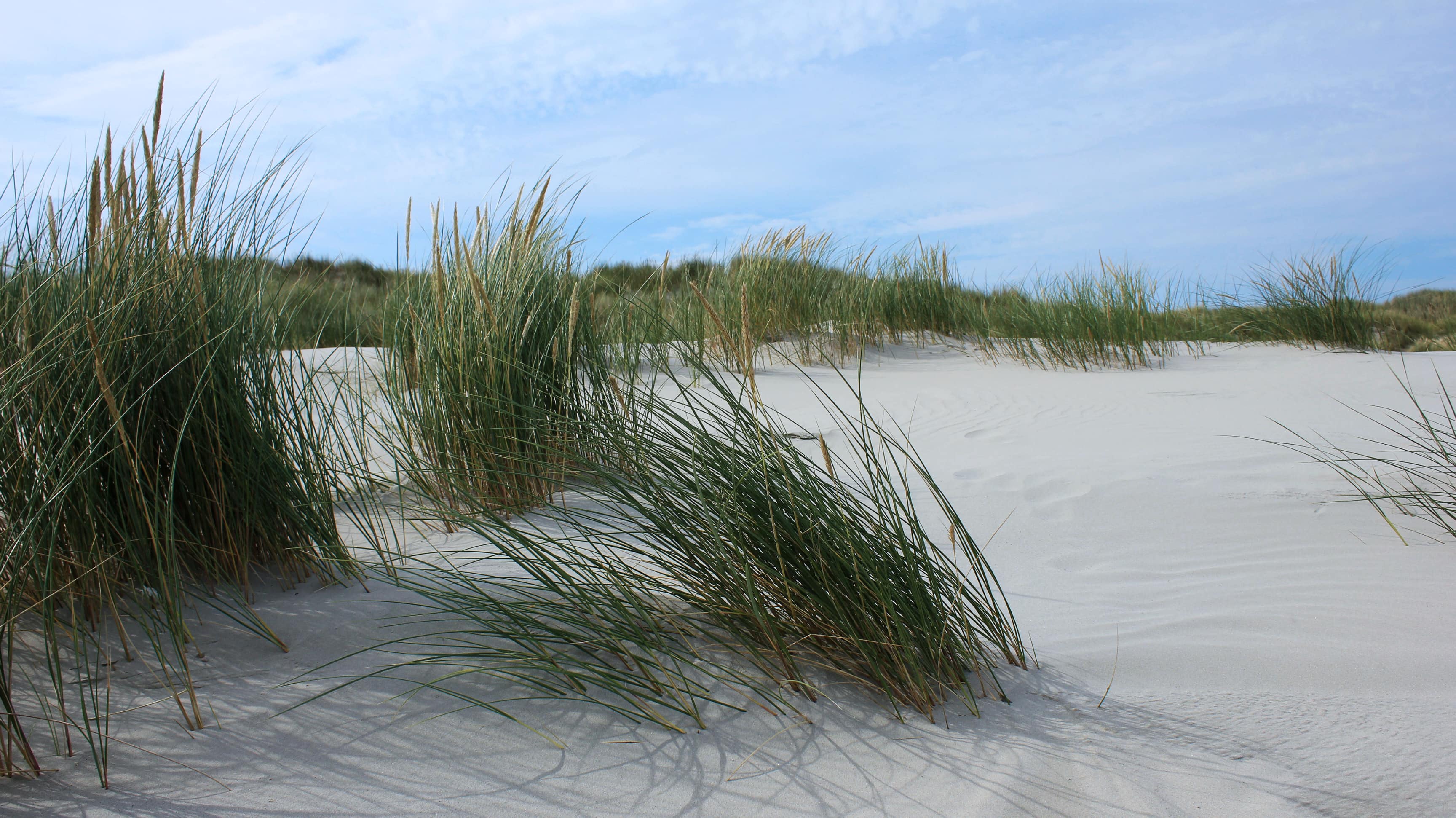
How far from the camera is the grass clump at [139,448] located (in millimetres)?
1563

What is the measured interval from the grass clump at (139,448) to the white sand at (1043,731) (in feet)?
0.45

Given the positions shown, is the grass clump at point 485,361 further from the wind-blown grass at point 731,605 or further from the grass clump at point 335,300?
the wind-blown grass at point 731,605

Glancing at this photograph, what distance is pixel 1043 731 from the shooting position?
1514 millimetres

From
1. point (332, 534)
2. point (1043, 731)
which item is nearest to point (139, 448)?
point (332, 534)

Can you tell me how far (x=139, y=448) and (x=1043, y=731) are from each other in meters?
1.98

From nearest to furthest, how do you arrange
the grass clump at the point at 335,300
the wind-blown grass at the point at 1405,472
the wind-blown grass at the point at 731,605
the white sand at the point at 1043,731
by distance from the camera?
the white sand at the point at 1043,731, the wind-blown grass at the point at 731,605, the grass clump at the point at 335,300, the wind-blown grass at the point at 1405,472

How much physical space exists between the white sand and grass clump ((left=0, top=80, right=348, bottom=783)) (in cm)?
14

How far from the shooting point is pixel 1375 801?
4.41 feet

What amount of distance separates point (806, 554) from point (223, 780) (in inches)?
42.9

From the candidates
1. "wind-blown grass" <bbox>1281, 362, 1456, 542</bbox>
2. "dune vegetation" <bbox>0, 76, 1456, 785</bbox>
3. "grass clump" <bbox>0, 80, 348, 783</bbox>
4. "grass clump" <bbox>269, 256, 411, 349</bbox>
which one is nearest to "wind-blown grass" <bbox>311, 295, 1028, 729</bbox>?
"dune vegetation" <bbox>0, 76, 1456, 785</bbox>

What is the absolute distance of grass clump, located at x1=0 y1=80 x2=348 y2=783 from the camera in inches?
61.6

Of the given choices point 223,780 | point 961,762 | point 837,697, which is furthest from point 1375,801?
point 223,780

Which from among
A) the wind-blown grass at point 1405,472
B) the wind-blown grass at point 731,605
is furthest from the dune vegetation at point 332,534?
the wind-blown grass at point 1405,472

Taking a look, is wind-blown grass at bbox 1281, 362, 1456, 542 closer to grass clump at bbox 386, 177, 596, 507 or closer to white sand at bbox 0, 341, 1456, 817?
white sand at bbox 0, 341, 1456, 817
